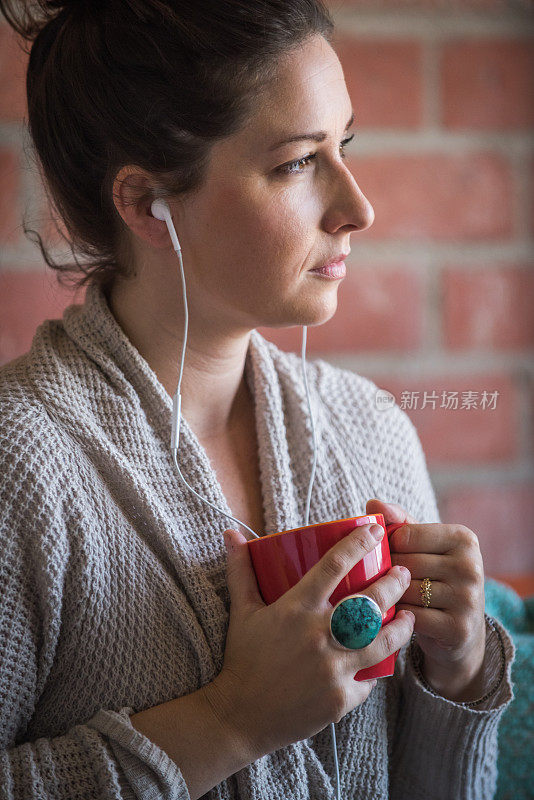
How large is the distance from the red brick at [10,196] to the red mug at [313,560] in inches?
25.1

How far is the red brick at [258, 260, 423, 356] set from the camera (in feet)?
3.68

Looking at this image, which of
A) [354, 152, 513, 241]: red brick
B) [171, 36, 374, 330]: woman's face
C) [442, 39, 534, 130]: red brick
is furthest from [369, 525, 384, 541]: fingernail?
[442, 39, 534, 130]: red brick

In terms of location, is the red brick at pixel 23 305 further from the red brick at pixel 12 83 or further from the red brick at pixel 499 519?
the red brick at pixel 499 519

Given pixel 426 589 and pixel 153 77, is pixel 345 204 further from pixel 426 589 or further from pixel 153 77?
pixel 426 589

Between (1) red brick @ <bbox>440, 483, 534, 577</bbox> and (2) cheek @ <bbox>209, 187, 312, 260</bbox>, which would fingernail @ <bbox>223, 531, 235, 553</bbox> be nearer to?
(2) cheek @ <bbox>209, 187, 312, 260</bbox>

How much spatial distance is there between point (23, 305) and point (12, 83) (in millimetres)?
313

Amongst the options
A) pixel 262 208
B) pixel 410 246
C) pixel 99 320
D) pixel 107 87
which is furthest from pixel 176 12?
pixel 410 246

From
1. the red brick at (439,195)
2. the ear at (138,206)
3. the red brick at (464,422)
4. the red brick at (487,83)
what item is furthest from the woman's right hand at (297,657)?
the red brick at (487,83)

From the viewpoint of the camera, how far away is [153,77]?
0.74 meters

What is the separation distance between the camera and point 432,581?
722mm

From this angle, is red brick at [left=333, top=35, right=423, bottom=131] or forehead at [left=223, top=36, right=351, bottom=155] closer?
forehead at [left=223, top=36, right=351, bottom=155]

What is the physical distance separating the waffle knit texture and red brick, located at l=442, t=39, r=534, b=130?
567 millimetres

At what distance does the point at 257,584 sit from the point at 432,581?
0.17 meters

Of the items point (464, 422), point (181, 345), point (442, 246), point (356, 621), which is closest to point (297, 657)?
point (356, 621)
